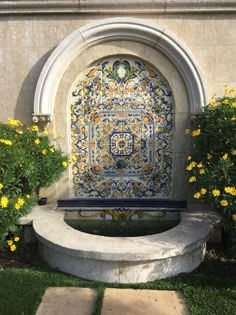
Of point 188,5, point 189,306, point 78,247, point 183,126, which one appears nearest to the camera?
point 189,306

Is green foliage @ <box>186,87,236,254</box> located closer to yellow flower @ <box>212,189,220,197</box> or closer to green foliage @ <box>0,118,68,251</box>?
yellow flower @ <box>212,189,220,197</box>

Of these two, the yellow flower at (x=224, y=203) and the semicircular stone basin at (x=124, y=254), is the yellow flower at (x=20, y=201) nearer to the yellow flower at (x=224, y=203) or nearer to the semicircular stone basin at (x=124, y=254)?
the semicircular stone basin at (x=124, y=254)

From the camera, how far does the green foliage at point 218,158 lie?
299 centimetres

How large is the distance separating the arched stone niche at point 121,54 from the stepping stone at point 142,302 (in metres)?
1.91

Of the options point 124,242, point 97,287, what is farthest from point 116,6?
point 97,287

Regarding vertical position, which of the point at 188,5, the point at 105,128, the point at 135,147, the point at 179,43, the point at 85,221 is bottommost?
the point at 85,221

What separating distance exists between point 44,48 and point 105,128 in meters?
1.40

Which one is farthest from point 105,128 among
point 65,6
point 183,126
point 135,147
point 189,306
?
point 189,306

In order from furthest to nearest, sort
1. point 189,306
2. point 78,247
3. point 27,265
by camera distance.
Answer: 1. point 27,265
2. point 78,247
3. point 189,306

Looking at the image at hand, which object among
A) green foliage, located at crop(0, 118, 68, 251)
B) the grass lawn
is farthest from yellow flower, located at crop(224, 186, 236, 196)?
green foliage, located at crop(0, 118, 68, 251)

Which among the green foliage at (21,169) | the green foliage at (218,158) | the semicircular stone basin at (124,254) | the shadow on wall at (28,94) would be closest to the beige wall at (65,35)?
the shadow on wall at (28,94)

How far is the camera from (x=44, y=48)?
412 cm

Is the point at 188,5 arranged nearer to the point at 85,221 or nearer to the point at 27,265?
the point at 85,221

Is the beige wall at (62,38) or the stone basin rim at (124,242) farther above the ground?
the beige wall at (62,38)
